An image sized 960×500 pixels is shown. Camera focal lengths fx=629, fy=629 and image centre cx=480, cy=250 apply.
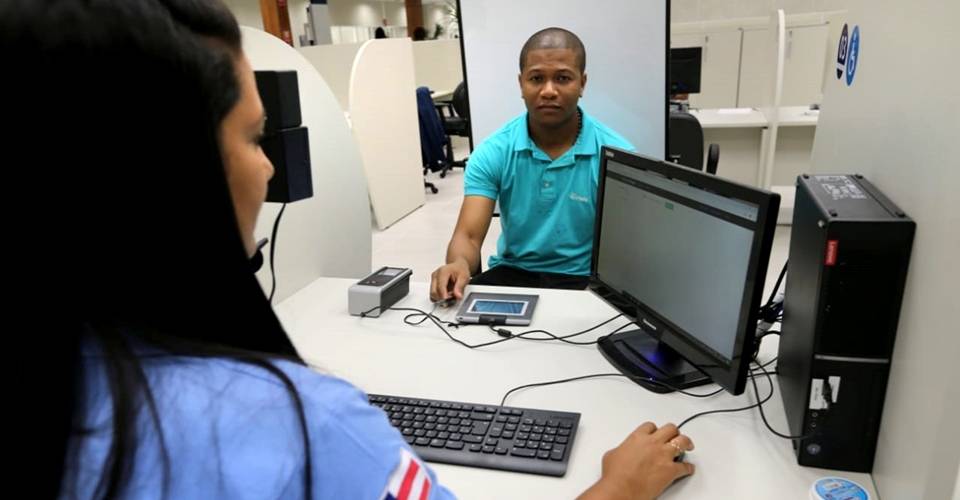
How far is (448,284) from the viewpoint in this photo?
5.23 ft

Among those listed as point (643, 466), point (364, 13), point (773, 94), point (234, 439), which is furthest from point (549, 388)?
point (364, 13)

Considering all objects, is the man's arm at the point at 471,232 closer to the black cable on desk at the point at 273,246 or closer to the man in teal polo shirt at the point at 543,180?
the man in teal polo shirt at the point at 543,180

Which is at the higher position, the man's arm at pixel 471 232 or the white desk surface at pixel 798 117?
the white desk surface at pixel 798 117

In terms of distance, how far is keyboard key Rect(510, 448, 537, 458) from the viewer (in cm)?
97

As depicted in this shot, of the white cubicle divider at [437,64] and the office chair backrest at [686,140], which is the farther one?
the white cubicle divider at [437,64]

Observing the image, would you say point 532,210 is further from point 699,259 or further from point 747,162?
point 747,162

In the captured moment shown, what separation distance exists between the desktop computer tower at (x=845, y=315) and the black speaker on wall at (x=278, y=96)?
963 millimetres

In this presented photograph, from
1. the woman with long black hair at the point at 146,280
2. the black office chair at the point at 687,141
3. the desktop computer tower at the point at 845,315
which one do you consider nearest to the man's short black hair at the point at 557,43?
the desktop computer tower at the point at 845,315

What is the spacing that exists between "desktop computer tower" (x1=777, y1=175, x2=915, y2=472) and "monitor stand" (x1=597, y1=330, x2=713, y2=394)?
22cm

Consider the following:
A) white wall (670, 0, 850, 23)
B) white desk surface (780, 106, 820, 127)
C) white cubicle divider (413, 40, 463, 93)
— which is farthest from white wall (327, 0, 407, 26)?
white desk surface (780, 106, 820, 127)

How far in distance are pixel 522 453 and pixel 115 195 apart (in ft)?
2.33

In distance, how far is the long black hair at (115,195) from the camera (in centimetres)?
42

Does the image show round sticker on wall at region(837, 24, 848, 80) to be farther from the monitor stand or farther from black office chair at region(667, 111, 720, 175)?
black office chair at region(667, 111, 720, 175)

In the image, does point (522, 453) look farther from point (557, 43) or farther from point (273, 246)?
point (557, 43)
